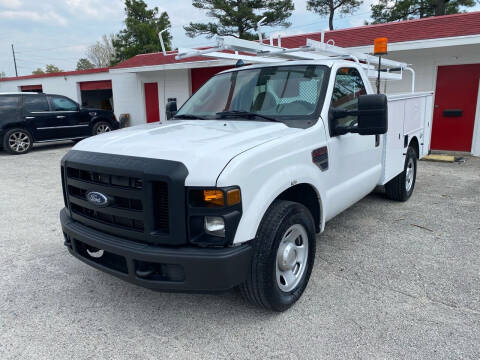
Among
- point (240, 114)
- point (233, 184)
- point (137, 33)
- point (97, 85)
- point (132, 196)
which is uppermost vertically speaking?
point (137, 33)

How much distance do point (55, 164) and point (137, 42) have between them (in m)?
22.8

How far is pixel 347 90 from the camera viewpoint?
3998 millimetres

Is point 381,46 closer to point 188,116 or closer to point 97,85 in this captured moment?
point 188,116

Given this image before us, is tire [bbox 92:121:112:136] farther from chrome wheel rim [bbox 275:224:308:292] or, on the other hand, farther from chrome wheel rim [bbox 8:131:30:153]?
chrome wheel rim [bbox 275:224:308:292]

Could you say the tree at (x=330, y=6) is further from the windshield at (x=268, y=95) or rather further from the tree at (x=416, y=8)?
the windshield at (x=268, y=95)

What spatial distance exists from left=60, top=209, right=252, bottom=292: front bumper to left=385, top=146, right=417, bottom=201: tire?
13.2 ft

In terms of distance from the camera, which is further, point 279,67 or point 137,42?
point 137,42

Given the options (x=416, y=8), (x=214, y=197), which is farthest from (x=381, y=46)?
(x=416, y=8)

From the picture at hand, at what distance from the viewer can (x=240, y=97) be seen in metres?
3.91

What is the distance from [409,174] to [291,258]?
3.88m

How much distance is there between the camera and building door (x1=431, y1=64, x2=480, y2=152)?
10133 mm

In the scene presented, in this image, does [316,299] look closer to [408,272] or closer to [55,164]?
→ [408,272]


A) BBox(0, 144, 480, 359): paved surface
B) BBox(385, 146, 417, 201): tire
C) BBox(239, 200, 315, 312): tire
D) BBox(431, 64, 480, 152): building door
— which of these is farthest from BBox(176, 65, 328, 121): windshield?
BBox(431, 64, 480, 152): building door

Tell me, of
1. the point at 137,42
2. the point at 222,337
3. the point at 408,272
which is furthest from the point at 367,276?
the point at 137,42
